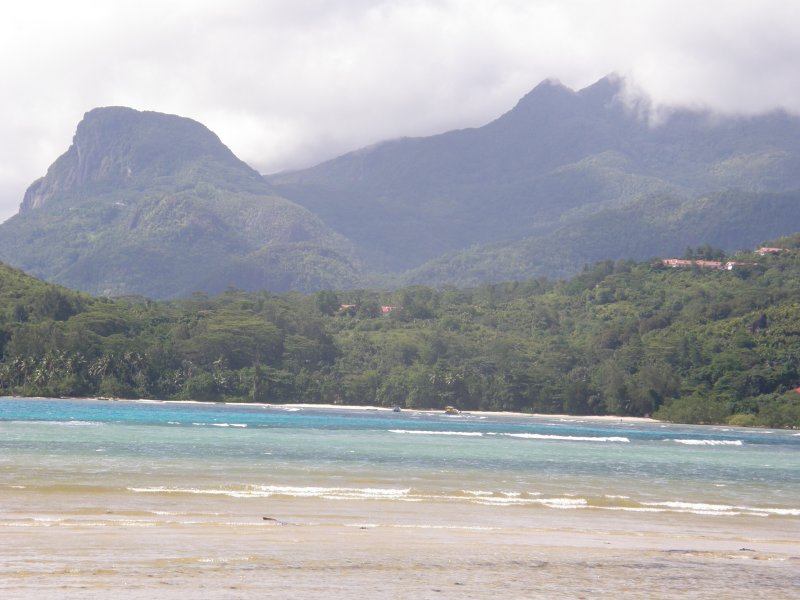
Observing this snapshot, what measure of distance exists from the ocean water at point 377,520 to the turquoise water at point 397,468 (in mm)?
164

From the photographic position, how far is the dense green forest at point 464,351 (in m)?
127

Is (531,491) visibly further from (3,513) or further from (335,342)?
(335,342)

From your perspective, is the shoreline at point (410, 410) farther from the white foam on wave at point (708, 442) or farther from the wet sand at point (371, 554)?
the wet sand at point (371, 554)

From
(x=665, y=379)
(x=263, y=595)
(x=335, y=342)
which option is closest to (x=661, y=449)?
(x=263, y=595)

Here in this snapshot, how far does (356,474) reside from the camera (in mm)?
38906

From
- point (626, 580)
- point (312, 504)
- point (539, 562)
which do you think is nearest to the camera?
point (626, 580)

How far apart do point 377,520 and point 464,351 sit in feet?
465

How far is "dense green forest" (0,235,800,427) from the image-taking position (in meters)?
127

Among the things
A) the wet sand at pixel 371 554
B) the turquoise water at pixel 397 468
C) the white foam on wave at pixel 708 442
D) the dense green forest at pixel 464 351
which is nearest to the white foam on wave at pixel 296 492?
the turquoise water at pixel 397 468

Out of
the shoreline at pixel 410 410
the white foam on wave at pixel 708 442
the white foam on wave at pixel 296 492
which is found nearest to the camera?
the white foam on wave at pixel 296 492

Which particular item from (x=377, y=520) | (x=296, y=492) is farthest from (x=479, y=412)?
(x=377, y=520)

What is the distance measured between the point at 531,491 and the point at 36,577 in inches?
850

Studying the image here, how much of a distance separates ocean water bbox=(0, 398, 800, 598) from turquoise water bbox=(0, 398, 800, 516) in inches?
6.4

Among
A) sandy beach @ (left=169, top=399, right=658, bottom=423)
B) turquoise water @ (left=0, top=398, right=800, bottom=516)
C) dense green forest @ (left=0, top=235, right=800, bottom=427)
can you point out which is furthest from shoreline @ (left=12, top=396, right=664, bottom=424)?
turquoise water @ (left=0, top=398, right=800, bottom=516)
